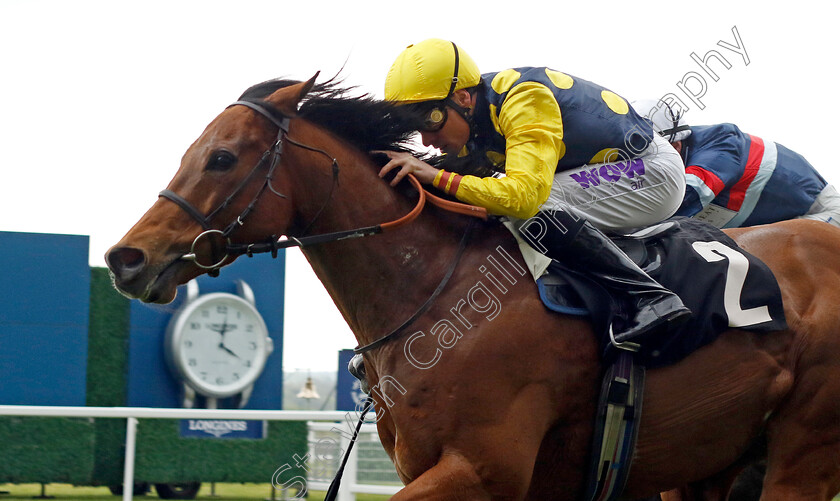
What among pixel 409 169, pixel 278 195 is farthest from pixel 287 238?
pixel 409 169

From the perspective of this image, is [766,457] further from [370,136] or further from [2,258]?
[2,258]

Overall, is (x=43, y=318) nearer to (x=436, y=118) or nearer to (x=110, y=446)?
(x=110, y=446)

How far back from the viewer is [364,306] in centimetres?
271

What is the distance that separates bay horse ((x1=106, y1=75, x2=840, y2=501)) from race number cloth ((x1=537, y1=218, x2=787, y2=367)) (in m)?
0.05

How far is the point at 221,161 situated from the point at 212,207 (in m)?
0.14

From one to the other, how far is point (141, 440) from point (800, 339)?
14.1ft

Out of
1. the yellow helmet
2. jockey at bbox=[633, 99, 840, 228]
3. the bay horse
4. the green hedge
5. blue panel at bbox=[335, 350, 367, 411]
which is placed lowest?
blue panel at bbox=[335, 350, 367, 411]

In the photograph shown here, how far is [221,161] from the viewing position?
257cm

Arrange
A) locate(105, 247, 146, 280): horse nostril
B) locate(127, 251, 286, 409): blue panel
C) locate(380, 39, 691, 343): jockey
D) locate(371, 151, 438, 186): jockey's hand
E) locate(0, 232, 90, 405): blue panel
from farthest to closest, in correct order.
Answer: locate(127, 251, 286, 409): blue panel
locate(0, 232, 90, 405): blue panel
locate(371, 151, 438, 186): jockey's hand
locate(380, 39, 691, 343): jockey
locate(105, 247, 146, 280): horse nostril

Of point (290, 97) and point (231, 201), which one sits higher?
point (290, 97)

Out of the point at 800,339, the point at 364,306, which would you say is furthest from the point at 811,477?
the point at 364,306

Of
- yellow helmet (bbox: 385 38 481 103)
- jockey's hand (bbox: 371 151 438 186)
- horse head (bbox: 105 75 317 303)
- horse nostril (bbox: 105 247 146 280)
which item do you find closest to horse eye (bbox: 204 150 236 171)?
horse head (bbox: 105 75 317 303)

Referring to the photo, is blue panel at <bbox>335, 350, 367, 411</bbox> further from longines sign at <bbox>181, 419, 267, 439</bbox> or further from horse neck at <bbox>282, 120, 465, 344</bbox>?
horse neck at <bbox>282, 120, 465, 344</bbox>

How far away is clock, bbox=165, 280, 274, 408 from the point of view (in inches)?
299
